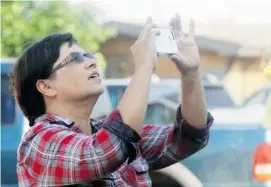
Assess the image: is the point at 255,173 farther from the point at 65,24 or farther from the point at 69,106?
the point at 65,24

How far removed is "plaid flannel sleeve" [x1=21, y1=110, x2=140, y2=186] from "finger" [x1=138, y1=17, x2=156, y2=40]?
240 mm

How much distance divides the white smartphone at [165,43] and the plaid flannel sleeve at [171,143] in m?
0.34

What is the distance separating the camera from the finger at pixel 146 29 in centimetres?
214

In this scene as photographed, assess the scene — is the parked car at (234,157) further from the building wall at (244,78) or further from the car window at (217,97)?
the building wall at (244,78)

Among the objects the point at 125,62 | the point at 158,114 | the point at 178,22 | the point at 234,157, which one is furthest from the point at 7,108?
the point at 125,62

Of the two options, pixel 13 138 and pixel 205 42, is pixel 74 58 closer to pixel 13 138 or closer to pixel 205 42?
pixel 13 138

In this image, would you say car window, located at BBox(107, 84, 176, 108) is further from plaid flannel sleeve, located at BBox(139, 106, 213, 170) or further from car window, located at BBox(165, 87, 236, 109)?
plaid flannel sleeve, located at BBox(139, 106, 213, 170)

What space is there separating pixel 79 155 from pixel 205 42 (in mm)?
17668

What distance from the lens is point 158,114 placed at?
6.07 m

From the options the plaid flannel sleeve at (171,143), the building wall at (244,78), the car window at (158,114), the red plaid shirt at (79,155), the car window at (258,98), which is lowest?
the building wall at (244,78)

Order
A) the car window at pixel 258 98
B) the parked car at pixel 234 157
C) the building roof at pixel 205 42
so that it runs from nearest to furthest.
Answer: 1. the parked car at pixel 234 157
2. the car window at pixel 258 98
3. the building roof at pixel 205 42

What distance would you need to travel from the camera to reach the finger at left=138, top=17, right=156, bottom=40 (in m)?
2.14

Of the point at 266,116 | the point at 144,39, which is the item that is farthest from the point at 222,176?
the point at 144,39

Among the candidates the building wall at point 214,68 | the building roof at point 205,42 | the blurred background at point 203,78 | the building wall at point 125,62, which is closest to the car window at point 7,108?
the blurred background at point 203,78
